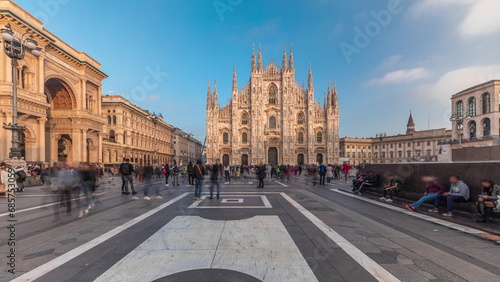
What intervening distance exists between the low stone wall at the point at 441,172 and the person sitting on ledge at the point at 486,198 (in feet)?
0.96

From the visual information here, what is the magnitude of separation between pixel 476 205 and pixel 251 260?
6052mm

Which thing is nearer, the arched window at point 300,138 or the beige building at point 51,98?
the beige building at point 51,98

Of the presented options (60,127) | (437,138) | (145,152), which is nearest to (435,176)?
(60,127)

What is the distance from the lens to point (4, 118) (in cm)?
2108

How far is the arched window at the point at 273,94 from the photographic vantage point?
188ft

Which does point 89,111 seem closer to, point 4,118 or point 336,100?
point 4,118

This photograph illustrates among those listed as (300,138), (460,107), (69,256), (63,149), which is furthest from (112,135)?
(460,107)

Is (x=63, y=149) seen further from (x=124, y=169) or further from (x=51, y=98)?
(x=124, y=169)

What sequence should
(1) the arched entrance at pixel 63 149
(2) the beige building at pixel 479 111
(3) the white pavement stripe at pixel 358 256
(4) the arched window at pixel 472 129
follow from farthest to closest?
(4) the arched window at pixel 472 129 < (2) the beige building at pixel 479 111 < (1) the arched entrance at pixel 63 149 < (3) the white pavement stripe at pixel 358 256

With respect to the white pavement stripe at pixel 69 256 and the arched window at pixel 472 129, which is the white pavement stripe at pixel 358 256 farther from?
the arched window at pixel 472 129

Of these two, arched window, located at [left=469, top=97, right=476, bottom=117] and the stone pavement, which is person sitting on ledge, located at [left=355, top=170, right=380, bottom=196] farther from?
arched window, located at [left=469, top=97, right=476, bottom=117]

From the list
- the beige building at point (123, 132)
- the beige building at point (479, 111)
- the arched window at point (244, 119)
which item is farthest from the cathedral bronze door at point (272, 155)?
the beige building at point (479, 111)

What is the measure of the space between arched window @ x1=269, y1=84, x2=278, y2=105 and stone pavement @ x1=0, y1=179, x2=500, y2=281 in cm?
5106

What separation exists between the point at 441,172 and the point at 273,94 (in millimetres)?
50674
